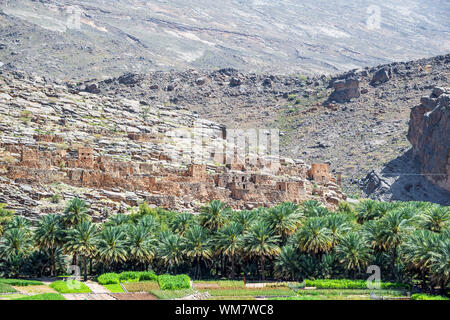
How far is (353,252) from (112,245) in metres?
17.6

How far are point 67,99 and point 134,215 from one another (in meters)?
50.6

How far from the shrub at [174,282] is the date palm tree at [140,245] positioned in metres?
2.27

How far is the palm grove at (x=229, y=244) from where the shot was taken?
50.4m

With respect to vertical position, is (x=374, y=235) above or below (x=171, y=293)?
above

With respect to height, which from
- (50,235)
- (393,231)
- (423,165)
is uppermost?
(423,165)

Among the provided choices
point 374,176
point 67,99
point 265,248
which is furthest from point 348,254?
point 67,99

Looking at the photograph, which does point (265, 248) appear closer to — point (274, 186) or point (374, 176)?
point (274, 186)

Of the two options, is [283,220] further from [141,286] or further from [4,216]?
[4,216]

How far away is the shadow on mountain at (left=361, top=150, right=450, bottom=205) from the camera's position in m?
Result: 96.4

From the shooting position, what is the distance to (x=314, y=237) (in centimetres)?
5194

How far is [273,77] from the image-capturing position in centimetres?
16925

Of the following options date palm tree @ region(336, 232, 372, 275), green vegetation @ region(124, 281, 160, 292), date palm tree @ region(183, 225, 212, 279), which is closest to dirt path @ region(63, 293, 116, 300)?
green vegetation @ region(124, 281, 160, 292)

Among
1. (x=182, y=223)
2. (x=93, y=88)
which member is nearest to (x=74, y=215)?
(x=182, y=223)
